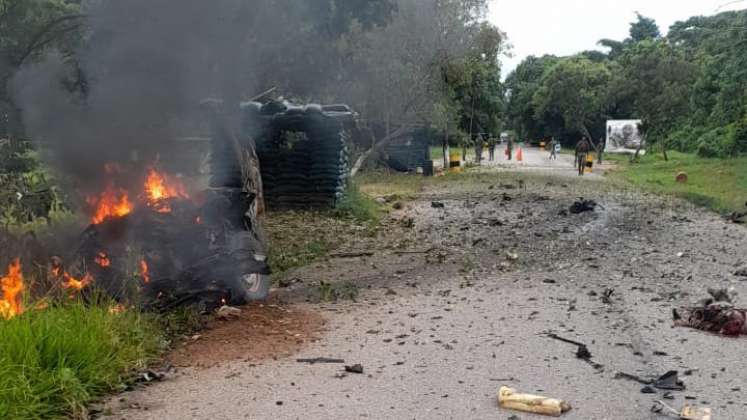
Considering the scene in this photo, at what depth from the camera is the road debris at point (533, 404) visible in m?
3.88

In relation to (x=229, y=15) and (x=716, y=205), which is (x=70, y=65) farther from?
(x=716, y=205)

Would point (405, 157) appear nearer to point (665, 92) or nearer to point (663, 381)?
point (665, 92)

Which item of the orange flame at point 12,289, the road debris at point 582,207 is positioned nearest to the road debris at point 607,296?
the orange flame at point 12,289

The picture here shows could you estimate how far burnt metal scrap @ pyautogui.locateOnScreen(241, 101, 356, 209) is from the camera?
1350cm

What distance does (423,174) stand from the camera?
82.0 ft

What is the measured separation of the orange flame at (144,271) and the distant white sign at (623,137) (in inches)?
1513

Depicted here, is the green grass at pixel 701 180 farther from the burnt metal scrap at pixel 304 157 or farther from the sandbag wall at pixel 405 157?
the burnt metal scrap at pixel 304 157

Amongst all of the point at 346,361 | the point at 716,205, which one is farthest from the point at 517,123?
the point at 346,361

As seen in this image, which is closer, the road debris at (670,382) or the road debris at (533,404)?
the road debris at (533,404)

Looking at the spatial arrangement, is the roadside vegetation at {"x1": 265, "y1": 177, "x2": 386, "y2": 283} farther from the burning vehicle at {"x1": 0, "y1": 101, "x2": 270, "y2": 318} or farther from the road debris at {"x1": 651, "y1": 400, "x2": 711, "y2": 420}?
the road debris at {"x1": 651, "y1": 400, "x2": 711, "y2": 420}

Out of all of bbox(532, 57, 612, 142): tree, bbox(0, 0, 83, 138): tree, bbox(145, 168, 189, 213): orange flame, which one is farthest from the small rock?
bbox(532, 57, 612, 142): tree

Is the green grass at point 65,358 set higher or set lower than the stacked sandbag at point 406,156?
lower

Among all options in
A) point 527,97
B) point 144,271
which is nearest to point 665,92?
point 527,97

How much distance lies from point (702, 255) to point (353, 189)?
754 cm
